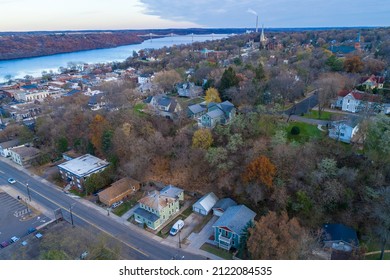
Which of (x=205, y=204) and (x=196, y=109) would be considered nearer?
(x=205, y=204)

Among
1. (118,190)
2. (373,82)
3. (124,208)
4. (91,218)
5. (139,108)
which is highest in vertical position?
(373,82)

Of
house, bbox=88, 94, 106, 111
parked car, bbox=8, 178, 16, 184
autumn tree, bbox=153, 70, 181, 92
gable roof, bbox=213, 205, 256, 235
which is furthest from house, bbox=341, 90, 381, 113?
parked car, bbox=8, 178, 16, 184

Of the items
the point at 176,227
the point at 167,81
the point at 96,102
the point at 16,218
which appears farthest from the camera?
the point at 167,81

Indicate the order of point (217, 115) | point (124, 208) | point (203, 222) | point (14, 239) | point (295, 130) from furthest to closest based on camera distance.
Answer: point (217, 115) < point (295, 130) < point (124, 208) < point (203, 222) < point (14, 239)

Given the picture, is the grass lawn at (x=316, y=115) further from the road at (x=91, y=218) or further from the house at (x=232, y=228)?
the road at (x=91, y=218)

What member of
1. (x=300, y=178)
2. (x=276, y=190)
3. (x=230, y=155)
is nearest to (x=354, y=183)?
(x=300, y=178)

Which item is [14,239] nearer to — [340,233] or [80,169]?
[80,169]

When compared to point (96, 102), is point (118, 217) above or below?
below

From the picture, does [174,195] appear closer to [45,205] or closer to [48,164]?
[45,205]

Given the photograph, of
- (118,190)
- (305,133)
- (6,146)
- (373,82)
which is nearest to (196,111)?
(305,133)
